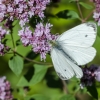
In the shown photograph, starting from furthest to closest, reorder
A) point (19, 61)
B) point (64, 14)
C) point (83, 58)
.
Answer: point (64, 14) < point (19, 61) < point (83, 58)

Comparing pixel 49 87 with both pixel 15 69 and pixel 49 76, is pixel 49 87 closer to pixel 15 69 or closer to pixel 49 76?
pixel 49 76

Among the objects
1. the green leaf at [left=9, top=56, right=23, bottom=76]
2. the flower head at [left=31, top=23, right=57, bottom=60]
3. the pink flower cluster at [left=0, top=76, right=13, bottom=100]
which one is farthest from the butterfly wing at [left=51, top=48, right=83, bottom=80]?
the pink flower cluster at [left=0, top=76, right=13, bottom=100]

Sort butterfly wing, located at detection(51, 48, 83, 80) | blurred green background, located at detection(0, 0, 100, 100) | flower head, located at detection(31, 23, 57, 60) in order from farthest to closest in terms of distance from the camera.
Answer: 1. blurred green background, located at detection(0, 0, 100, 100)
2. flower head, located at detection(31, 23, 57, 60)
3. butterfly wing, located at detection(51, 48, 83, 80)

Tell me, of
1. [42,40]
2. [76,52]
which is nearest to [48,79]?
[42,40]

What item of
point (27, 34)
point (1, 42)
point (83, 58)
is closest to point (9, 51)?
→ point (1, 42)

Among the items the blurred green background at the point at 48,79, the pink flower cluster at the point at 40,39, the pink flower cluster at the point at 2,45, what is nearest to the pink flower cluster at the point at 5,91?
the blurred green background at the point at 48,79

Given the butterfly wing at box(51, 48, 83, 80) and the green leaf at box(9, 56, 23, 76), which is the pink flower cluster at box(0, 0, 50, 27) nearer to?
the green leaf at box(9, 56, 23, 76)
